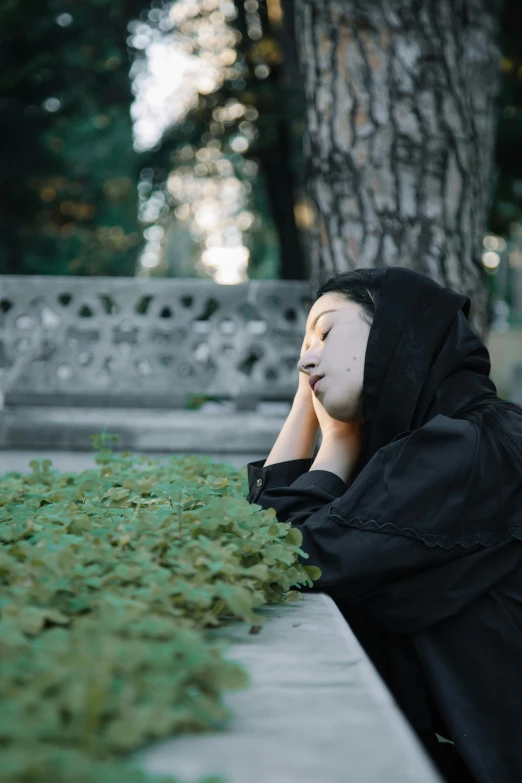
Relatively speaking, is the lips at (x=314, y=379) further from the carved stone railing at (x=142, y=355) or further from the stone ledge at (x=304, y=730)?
the carved stone railing at (x=142, y=355)

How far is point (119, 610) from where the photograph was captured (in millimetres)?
1593

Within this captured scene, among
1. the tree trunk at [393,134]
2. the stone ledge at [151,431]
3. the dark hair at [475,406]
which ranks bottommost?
the stone ledge at [151,431]

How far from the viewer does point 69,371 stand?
6.50 m

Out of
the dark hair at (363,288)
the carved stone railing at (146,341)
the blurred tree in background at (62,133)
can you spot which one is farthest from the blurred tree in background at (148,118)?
the dark hair at (363,288)

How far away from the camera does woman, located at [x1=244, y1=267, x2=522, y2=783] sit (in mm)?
2379

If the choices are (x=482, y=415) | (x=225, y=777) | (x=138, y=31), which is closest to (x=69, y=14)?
(x=138, y=31)

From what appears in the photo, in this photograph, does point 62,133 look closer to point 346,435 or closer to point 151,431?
point 151,431

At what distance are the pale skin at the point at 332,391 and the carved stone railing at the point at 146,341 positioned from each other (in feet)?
10.9

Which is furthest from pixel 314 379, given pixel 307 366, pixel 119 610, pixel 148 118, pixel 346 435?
pixel 148 118

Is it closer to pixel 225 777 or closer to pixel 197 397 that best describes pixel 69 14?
pixel 197 397

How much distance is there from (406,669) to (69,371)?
14.4ft

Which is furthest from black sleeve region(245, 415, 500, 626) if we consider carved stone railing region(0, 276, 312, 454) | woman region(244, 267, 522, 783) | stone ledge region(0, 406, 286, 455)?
carved stone railing region(0, 276, 312, 454)

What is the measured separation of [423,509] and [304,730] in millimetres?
1086

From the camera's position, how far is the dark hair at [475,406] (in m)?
2.53
